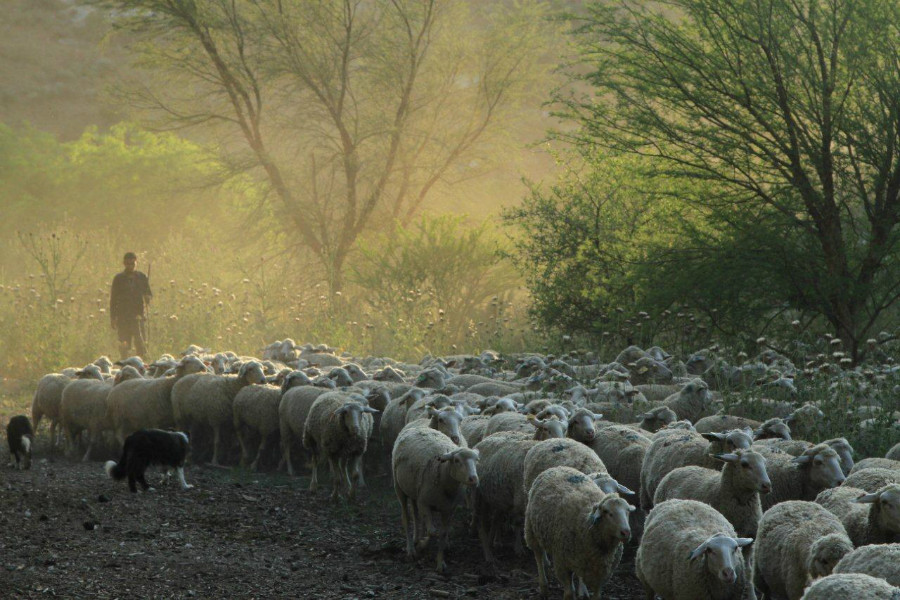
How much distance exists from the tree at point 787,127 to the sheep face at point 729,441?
697 cm

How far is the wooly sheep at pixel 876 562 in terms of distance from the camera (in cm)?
473

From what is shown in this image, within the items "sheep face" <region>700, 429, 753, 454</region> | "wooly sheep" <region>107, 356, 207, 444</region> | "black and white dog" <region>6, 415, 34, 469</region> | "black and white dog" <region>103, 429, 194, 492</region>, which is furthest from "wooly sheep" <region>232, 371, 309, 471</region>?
"sheep face" <region>700, 429, 753, 454</region>

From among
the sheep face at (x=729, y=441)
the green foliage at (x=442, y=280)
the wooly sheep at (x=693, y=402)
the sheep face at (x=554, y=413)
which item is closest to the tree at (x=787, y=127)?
the wooly sheep at (x=693, y=402)

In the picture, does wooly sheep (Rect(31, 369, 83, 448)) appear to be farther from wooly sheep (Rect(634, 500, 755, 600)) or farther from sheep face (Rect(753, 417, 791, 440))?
wooly sheep (Rect(634, 500, 755, 600))

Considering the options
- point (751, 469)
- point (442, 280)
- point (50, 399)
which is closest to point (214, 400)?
point (50, 399)

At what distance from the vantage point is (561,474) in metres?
6.72

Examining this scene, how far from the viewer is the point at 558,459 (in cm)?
723

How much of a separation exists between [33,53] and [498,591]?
75414 mm

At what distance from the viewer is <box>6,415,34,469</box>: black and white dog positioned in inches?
430

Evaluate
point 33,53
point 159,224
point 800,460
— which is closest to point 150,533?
point 800,460

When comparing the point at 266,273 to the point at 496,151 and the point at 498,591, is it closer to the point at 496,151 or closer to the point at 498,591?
the point at 496,151

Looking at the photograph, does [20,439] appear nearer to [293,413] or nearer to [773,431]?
[293,413]

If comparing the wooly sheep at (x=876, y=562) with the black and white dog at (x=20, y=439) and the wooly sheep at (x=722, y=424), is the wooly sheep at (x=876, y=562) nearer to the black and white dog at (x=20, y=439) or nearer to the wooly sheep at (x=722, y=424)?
the wooly sheep at (x=722, y=424)

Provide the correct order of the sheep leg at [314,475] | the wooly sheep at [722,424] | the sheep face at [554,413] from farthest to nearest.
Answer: the sheep leg at [314,475] < the wooly sheep at [722,424] < the sheep face at [554,413]
